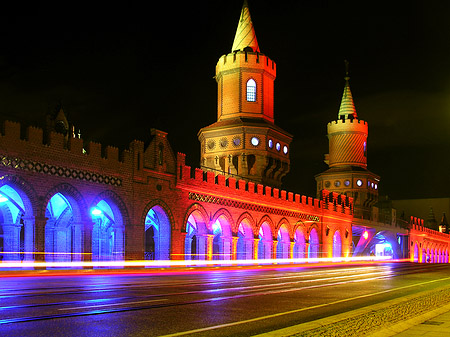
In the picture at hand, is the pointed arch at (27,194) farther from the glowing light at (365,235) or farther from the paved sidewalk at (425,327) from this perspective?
the glowing light at (365,235)

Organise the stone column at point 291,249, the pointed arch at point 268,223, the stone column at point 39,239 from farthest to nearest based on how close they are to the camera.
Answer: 1. the stone column at point 291,249
2. the pointed arch at point 268,223
3. the stone column at point 39,239

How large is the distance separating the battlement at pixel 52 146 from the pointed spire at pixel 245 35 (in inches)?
864

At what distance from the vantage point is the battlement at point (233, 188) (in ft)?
107

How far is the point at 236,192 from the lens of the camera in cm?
3694

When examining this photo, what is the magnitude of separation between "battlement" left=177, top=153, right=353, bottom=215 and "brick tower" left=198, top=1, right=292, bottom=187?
2668 mm

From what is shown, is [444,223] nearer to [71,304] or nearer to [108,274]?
[108,274]

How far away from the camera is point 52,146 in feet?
80.5

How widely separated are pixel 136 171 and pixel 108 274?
6.56 metres

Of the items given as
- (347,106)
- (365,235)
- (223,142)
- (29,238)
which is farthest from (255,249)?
(347,106)

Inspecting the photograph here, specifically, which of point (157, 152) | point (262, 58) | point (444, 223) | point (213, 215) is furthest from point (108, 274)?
point (444, 223)

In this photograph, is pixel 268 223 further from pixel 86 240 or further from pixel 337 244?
pixel 86 240

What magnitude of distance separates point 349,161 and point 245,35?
2477 centimetres

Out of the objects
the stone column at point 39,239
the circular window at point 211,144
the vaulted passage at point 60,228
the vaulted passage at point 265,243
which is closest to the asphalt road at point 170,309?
the stone column at point 39,239

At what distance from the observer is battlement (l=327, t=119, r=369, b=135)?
6700 centimetres
